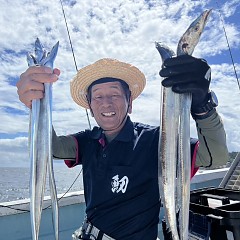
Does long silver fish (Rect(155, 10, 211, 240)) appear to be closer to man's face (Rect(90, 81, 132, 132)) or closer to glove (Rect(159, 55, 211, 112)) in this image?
glove (Rect(159, 55, 211, 112))

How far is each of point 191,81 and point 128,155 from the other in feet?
2.89

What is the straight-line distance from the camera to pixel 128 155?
97.2 inches

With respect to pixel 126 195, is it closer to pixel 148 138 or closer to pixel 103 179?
pixel 103 179

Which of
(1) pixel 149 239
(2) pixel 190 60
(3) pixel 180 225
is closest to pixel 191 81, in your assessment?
(2) pixel 190 60

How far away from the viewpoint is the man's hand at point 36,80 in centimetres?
180

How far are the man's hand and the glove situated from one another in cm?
62

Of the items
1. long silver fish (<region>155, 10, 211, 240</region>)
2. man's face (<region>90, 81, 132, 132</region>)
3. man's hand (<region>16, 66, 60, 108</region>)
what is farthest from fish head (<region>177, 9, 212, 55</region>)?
man's face (<region>90, 81, 132, 132</region>)

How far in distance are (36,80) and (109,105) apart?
881 mm

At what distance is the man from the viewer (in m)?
1.84

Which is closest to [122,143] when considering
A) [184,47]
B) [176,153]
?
[176,153]

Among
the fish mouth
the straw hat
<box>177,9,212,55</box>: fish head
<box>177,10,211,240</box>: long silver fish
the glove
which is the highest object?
the straw hat

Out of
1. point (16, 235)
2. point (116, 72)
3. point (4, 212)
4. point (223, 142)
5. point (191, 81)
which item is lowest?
point (16, 235)

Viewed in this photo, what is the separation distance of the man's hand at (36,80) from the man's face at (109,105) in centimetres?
81

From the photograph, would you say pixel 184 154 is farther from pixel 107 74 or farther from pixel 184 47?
pixel 107 74
